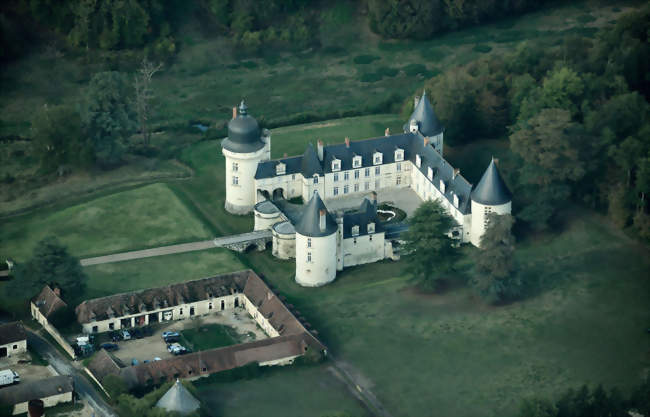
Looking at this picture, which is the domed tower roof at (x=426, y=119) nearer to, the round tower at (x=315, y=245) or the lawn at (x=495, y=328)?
the lawn at (x=495, y=328)

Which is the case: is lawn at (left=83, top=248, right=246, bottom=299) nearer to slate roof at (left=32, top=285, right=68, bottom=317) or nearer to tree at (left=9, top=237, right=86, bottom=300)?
tree at (left=9, top=237, right=86, bottom=300)

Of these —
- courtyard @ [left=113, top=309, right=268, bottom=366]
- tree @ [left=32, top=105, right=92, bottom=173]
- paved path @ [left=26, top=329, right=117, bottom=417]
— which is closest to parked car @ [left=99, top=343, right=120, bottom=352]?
courtyard @ [left=113, top=309, right=268, bottom=366]

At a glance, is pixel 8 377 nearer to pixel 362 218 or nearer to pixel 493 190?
pixel 362 218

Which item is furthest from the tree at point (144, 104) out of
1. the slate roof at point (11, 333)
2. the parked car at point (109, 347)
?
the slate roof at point (11, 333)

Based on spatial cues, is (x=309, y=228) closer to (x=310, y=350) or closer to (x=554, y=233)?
(x=310, y=350)

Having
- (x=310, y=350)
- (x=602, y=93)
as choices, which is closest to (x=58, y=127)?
(x=310, y=350)

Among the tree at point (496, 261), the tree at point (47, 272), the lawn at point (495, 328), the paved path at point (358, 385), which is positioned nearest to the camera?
the paved path at point (358, 385)

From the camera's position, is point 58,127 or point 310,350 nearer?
point 310,350
